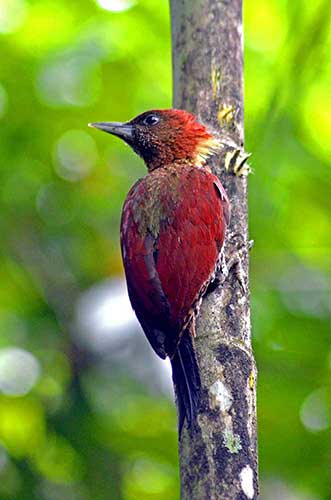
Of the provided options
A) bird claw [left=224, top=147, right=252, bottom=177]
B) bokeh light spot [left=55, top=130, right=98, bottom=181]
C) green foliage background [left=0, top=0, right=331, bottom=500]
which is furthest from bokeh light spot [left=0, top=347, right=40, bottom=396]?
bird claw [left=224, top=147, right=252, bottom=177]

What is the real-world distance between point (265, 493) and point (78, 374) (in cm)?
111

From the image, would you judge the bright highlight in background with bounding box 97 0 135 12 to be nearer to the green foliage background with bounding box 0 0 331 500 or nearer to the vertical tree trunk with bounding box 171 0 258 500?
the green foliage background with bounding box 0 0 331 500

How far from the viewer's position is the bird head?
4.42 m

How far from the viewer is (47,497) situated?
4.34 meters

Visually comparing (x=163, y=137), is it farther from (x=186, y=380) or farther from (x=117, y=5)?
(x=186, y=380)

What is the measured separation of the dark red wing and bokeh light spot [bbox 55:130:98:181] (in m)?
1.56

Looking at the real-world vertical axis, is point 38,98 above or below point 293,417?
above

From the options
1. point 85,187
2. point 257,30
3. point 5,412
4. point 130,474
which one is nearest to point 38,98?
point 85,187

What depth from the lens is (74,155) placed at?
5.58 m

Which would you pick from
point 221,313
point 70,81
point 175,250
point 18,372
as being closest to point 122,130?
point 70,81

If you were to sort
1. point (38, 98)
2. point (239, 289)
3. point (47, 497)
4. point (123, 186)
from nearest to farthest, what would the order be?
1. point (239, 289)
2. point (47, 497)
3. point (38, 98)
4. point (123, 186)

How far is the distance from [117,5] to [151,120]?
1066 millimetres

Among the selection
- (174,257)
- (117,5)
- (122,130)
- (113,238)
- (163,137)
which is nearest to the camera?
(174,257)

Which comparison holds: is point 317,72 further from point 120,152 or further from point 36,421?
point 36,421
